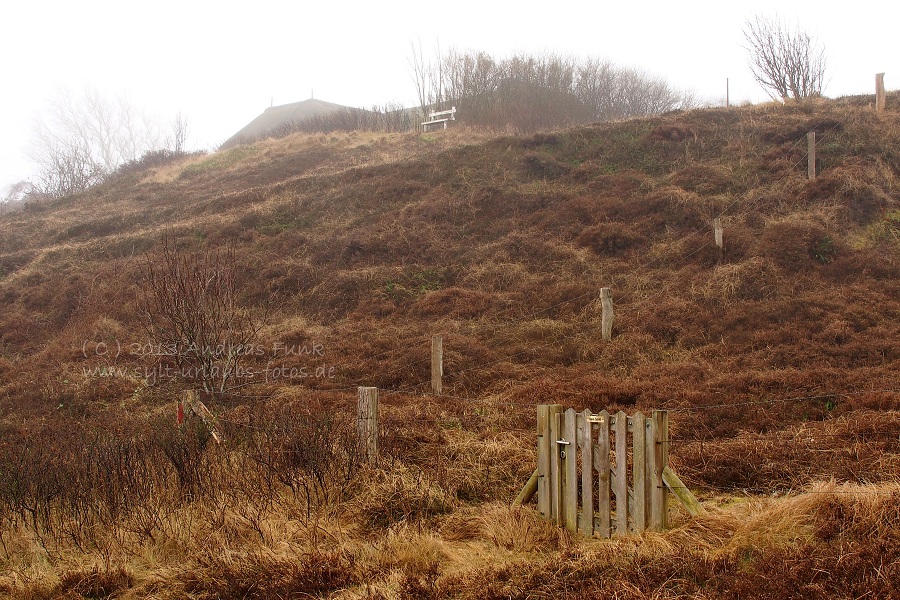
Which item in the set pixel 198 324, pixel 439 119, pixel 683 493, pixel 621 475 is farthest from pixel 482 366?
pixel 439 119

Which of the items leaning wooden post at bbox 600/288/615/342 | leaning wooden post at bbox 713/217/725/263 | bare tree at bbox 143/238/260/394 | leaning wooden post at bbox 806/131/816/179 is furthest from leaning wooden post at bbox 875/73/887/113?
bare tree at bbox 143/238/260/394

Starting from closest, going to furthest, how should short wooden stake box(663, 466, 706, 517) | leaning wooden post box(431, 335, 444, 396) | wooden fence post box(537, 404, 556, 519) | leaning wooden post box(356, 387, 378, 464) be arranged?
short wooden stake box(663, 466, 706, 517) → wooden fence post box(537, 404, 556, 519) → leaning wooden post box(356, 387, 378, 464) → leaning wooden post box(431, 335, 444, 396)

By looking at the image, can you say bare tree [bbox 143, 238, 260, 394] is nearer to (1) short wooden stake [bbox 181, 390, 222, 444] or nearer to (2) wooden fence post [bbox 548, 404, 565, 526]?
(1) short wooden stake [bbox 181, 390, 222, 444]

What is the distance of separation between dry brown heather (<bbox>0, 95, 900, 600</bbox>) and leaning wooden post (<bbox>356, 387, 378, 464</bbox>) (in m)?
0.20

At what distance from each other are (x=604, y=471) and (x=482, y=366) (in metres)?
7.86

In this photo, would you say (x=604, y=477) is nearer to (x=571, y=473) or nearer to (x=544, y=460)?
(x=571, y=473)

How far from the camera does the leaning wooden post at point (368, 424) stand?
261 inches

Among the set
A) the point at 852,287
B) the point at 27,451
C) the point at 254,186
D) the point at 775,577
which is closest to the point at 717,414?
the point at 775,577

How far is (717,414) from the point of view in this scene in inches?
→ 337

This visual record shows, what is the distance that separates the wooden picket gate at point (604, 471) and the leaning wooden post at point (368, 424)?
1.97 m

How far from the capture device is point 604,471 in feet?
16.0

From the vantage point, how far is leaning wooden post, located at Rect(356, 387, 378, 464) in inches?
261

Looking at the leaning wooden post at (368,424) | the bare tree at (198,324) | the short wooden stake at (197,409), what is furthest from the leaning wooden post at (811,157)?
the short wooden stake at (197,409)

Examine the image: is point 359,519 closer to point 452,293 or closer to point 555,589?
point 555,589
